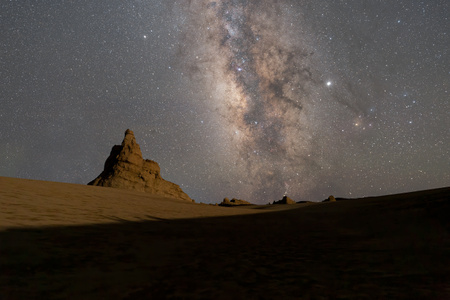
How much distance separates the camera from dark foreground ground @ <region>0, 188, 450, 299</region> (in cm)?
218

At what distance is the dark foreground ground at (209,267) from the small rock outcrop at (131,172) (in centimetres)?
2582

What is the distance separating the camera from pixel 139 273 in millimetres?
2652

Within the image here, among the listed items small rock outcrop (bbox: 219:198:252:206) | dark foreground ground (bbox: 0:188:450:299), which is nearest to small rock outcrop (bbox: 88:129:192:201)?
small rock outcrop (bbox: 219:198:252:206)

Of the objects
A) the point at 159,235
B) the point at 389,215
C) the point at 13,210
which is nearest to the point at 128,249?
the point at 159,235

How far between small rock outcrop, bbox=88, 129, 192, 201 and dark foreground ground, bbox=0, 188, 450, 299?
2582 cm

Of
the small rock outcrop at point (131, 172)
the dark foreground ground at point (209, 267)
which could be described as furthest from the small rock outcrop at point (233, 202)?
the dark foreground ground at point (209, 267)

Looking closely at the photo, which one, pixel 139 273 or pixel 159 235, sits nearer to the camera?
pixel 139 273

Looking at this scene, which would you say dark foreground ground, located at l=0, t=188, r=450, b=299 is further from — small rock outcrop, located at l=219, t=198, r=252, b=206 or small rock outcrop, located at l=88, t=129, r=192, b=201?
small rock outcrop, located at l=219, t=198, r=252, b=206

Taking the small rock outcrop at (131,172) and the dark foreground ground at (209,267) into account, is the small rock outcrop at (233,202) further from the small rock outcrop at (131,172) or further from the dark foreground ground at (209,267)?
the dark foreground ground at (209,267)

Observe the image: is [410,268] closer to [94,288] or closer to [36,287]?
[94,288]

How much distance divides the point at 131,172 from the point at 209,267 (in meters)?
28.8

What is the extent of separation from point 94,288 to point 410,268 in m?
3.16

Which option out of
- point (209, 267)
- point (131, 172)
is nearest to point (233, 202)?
point (131, 172)

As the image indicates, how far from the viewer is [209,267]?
2.93 m
